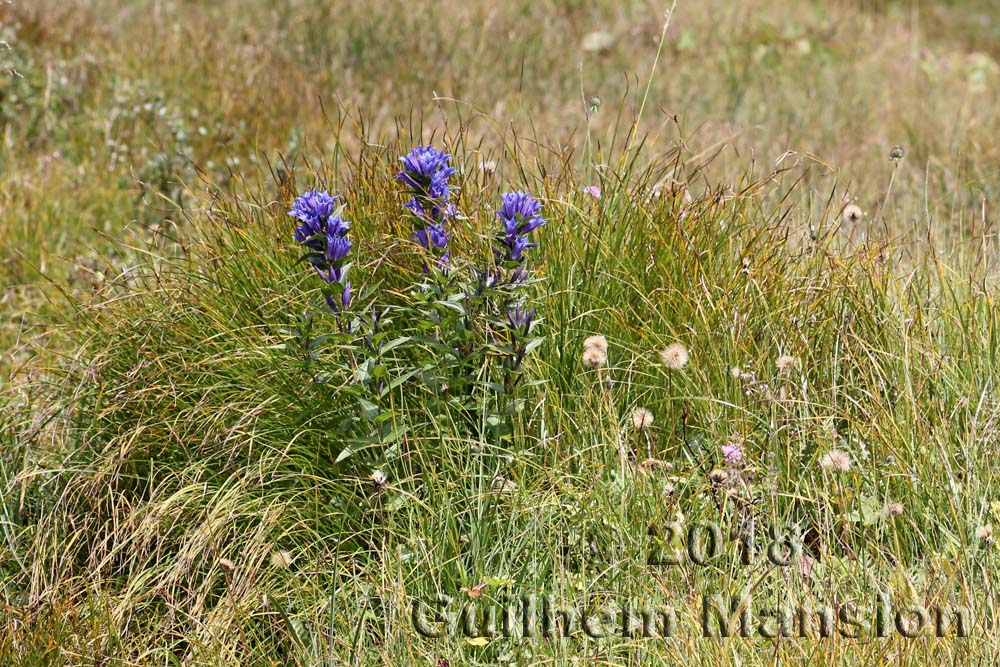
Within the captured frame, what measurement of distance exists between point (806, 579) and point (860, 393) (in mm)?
791

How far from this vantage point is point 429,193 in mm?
2535

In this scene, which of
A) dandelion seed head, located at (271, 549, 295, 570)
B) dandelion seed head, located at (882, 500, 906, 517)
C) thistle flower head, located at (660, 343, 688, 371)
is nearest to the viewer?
dandelion seed head, located at (882, 500, 906, 517)

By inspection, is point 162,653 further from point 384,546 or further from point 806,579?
point 806,579

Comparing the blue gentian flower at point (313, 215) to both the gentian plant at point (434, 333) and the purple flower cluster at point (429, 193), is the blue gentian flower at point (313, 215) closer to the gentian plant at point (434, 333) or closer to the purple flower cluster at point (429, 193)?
the gentian plant at point (434, 333)

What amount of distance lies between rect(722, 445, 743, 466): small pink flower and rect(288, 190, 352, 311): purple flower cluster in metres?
0.97

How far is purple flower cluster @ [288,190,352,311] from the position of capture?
236cm

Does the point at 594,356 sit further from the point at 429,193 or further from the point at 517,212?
the point at 429,193

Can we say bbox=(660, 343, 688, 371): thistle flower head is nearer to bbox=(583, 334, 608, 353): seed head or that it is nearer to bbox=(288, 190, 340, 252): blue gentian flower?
bbox=(583, 334, 608, 353): seed head

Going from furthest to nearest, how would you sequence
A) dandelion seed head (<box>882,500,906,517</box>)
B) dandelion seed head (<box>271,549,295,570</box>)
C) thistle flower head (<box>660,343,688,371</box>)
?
thistle flower head (<box>660,343,688,371</box>), dandelion seed head (<box>271,549,295,570</box>), dandelion seed head (<box>882,500,906,517</box>)

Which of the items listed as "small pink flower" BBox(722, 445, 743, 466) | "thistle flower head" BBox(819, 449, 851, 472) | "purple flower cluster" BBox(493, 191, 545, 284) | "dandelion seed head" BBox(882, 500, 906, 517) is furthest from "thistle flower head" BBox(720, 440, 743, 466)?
"purple flower cluster" BBox(493, 191, 545, 284)

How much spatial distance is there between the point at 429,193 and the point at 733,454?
3.13ft

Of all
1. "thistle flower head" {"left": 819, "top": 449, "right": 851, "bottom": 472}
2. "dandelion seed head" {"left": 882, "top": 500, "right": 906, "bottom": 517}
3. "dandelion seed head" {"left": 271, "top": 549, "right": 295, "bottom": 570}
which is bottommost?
"dandelion seed head" {"left": 271, "top": 549, "right": 295, "bottom": 570}

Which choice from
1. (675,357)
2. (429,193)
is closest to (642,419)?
(675,357)

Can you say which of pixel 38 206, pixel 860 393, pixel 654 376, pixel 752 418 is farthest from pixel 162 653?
pixel 38 206
